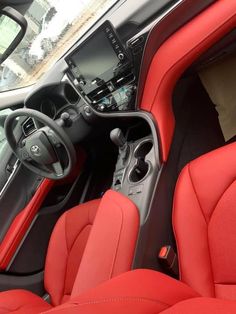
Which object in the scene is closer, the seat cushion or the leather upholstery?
the leather upholstery

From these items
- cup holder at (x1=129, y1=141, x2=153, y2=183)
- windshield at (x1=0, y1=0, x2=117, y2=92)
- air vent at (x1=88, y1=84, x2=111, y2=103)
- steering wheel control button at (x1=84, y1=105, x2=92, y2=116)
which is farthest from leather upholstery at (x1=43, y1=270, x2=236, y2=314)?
windshield at (x1=0, y1=0, x2=117, y2=92)

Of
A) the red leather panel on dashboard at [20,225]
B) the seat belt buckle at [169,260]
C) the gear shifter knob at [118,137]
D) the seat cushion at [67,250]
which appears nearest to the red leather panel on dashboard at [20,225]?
the red leather panel on dashboard at [20,225]

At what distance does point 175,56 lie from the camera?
4.17 ft

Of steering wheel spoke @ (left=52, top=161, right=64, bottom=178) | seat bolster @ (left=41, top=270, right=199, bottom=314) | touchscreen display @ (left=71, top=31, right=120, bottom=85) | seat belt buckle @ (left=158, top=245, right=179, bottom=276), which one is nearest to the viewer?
seat bolster @ (left=41, top=270, right=199, bottom=314)

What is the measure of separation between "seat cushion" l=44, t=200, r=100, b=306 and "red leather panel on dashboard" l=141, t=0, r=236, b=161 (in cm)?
49

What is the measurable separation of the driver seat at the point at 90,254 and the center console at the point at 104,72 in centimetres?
38

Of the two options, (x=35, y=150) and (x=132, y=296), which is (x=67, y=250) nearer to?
(x=35, y=150)

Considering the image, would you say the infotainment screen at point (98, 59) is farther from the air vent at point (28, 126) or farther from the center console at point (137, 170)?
the air vent at point (28, 126)

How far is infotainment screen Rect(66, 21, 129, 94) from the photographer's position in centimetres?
130

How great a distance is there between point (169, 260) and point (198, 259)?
12cm

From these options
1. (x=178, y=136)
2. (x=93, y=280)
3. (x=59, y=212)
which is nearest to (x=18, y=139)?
(x=59, y=212)

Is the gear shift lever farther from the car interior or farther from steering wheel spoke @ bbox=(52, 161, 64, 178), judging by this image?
steering wheel spoke @ bbox=(52, 161, 64, 178)

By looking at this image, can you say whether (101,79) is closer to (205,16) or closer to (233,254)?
(205,16)

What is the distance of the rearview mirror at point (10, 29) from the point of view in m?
1.00
